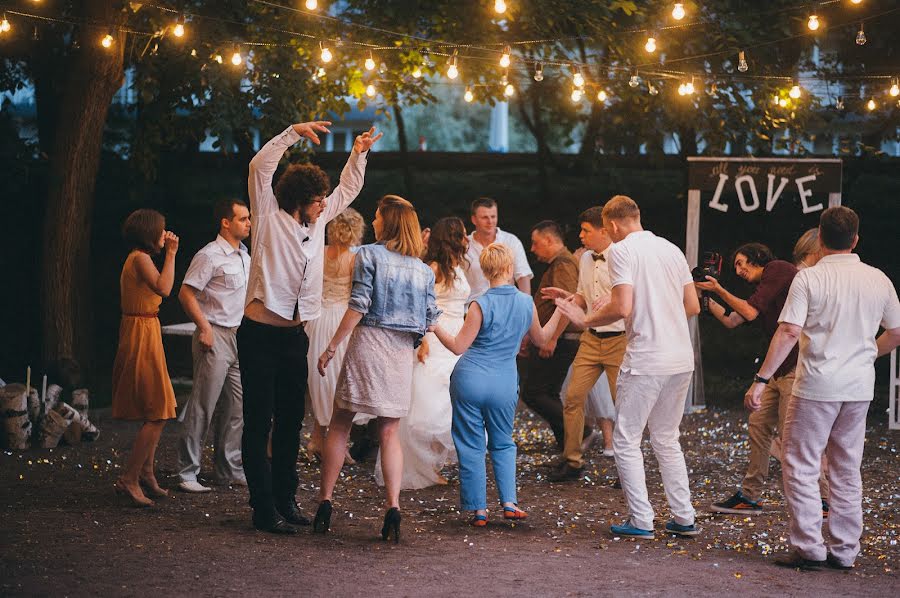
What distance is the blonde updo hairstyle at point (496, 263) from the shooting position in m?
6.08

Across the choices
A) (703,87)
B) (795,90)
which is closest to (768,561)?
(795,90)

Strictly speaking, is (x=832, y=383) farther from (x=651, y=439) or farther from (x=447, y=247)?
(x=447, y=247)

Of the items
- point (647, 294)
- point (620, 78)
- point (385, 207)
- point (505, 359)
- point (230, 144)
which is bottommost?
point (505, 359)

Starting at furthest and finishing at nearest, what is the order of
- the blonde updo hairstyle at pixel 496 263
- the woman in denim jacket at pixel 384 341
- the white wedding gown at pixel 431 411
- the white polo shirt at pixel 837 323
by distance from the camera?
1. the white wedding gown at pixel 431 411
2. the blonde updo hairstyle at pixel 496 263
3. the woman in denim jacket at pixel 384 341
4. the white polo shirt at pixel 837 323

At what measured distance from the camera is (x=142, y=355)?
6.62m

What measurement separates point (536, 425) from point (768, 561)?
5.09 meters

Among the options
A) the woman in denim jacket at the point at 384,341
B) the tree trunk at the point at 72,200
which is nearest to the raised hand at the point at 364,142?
the woman in denim jacket at the point at 384,341

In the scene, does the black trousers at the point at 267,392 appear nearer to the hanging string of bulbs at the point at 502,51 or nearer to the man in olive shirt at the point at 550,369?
the man in olive shirt at the point at 550,369

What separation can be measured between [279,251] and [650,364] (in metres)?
2.02

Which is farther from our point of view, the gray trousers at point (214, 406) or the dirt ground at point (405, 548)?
the gray trousers at point (214, 406)

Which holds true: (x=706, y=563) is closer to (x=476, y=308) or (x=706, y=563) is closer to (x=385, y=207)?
(x=476, y=308)

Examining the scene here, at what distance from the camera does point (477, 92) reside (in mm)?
13156

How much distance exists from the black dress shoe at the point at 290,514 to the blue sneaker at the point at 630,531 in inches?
66.2

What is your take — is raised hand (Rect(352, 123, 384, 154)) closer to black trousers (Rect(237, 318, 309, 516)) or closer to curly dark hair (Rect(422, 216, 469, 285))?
black trousers (Rect(237, 318, 309, 516))
